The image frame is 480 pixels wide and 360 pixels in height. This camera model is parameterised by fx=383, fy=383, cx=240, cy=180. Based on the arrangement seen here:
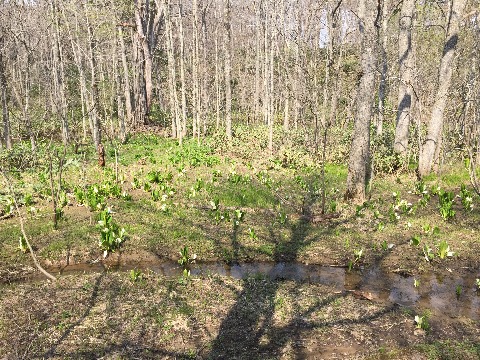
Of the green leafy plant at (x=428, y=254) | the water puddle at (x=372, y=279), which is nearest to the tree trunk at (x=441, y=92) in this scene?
the green leafy plant at (x=428, y=254)

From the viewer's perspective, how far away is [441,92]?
1284cm

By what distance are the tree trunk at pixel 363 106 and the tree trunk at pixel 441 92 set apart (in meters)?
3.61

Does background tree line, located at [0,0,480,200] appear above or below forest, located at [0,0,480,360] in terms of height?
above

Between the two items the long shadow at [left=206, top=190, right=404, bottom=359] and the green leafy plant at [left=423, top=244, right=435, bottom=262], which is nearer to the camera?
the long shadow at [left=206, top=190, right=404, bottom=359]

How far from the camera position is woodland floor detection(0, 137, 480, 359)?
5.19m

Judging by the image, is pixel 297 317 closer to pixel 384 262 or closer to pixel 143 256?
pixel 384 262

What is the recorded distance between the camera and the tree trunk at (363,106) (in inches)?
406

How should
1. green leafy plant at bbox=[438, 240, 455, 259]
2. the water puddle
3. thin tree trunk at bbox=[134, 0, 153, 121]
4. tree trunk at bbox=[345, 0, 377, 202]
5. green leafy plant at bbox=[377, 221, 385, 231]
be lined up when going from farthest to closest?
thin tree trunk at bbox=[134, 0, 153, 121] → tree trunk at bbox=[345, 0, 377, 202] → green leafy plant at bbox=[377, 221, 385, 231] → green leafy plant at bbox=[438, 240, 455, 259] → the water puddle

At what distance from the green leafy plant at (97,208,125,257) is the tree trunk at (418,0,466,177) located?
10.3 meters

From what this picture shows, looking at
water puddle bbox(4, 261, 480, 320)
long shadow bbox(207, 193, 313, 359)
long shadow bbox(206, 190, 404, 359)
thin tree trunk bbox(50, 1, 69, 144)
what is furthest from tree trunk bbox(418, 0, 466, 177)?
thin tree trunk bbox(50, 1, 69, 144)

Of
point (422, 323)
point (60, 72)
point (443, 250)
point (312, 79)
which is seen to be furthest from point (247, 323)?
point (312, 79)

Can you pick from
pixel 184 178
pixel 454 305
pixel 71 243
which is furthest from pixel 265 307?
pixel 184 178

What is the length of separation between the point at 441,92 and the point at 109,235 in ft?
37.4

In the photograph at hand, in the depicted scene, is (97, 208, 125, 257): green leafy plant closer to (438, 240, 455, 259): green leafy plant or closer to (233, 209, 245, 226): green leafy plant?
(233, 209, 245, 226): green leafy plant
